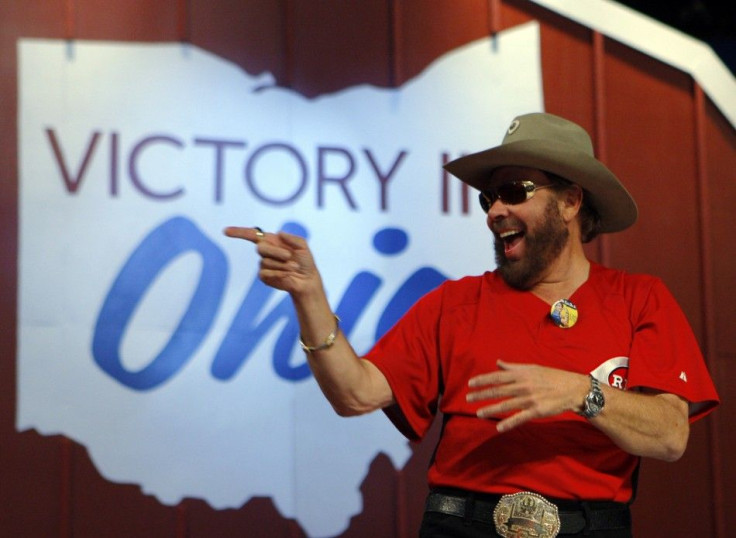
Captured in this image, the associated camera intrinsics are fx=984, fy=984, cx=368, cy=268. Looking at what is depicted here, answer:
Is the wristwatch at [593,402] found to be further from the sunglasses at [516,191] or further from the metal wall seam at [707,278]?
the metal wall seam at [707,278]

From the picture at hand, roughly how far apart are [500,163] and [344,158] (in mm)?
1203

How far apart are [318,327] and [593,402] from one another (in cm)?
57

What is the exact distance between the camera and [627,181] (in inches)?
156

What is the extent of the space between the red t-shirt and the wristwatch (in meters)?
0.19

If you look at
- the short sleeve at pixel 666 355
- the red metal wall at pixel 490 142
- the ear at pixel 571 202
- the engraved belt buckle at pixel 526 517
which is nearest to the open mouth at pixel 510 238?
the ear at pixel 571 202

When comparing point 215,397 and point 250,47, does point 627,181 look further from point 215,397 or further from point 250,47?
point 215,397

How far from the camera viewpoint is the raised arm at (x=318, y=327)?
1.95 m

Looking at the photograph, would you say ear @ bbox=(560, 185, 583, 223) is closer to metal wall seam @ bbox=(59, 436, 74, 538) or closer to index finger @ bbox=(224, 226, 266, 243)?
index finger @ bbox=(224, 226, 266, 243)

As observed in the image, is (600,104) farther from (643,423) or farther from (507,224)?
(643,423)

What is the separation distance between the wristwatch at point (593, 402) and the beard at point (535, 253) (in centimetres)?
42

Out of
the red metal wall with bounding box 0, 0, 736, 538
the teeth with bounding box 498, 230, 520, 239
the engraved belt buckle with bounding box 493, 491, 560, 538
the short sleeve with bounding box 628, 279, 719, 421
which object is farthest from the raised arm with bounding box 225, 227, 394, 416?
the red metal wall with bounding box 0, 0, 736, 538

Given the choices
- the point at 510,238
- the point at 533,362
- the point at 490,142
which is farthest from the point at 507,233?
the point at 490,142

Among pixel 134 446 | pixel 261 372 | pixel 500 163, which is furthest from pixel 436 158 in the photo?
pixel 134 446

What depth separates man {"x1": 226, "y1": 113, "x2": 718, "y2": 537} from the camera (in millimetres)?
1990
